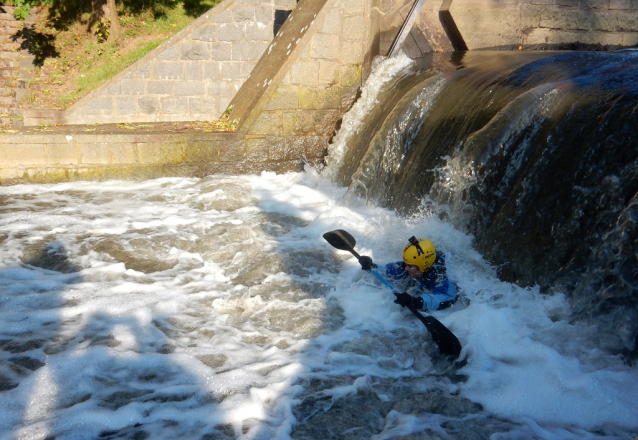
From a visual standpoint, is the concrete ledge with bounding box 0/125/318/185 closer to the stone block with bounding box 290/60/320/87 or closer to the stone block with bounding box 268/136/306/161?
the stone block with bounding box 268/136/306/161

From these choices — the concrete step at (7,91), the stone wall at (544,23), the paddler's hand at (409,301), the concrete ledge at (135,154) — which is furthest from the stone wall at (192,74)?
the paddler's hand at (409,301)

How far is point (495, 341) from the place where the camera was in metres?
3.82

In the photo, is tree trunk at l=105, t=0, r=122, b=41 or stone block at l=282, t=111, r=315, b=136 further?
tree trunk at l=105, t=0, r=122, b=41

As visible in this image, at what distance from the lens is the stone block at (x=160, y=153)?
7.93 m

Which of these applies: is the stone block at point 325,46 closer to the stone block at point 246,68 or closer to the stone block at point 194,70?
the stone block at point 246,68

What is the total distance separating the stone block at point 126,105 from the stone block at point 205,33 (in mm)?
1453

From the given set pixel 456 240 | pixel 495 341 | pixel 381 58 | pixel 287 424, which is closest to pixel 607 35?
pixel 381 58

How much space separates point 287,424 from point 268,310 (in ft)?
4.67

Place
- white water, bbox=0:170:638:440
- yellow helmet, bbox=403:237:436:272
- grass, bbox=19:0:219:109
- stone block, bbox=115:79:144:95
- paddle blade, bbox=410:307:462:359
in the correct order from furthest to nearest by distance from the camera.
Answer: grass, bbox=19:0:219:109 < stone block, bbox=115:79:144:95 < yellow helmet, bbox=403:237:436:272 < paddle blade, bbox=410:307:462:359 < white water, bbox=0:170:638:440

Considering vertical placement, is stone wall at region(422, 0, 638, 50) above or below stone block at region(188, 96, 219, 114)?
above

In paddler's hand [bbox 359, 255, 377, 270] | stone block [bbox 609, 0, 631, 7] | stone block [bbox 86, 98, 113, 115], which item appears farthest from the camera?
stone block [bbox 609, 0, 631, 7]

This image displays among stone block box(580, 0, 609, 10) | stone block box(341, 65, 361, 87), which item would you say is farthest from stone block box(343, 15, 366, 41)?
stone block box(580, 0, 609, 10)

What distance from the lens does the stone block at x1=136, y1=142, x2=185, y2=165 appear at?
7.93 m

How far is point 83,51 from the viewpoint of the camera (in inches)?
490
